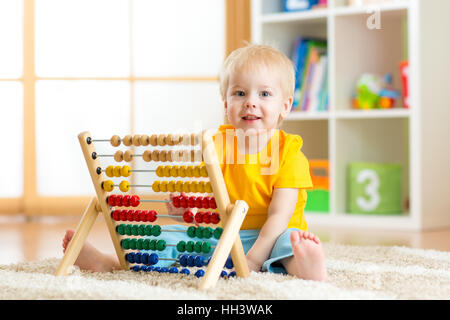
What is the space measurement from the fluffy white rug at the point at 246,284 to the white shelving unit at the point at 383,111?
957 millimetres

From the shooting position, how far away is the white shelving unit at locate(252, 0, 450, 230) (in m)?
2.48

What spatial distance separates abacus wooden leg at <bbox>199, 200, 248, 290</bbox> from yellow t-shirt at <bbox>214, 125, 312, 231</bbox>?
0.74 ft

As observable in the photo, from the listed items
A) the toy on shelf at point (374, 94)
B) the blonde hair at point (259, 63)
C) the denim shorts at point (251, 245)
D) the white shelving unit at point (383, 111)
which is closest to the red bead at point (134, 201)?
the denim shorts at point (251, 245)

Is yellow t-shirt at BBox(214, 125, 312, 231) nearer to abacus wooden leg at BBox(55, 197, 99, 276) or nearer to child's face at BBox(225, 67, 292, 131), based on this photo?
child's face at BBox(225, 67, 292, 131)

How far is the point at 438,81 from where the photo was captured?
101 inches

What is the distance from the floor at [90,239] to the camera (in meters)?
1.95

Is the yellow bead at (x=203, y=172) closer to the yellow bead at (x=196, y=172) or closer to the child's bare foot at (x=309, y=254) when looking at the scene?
the yellow bead at (x=196, y=172)

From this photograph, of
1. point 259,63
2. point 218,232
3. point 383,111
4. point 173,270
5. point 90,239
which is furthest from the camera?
point 383,111

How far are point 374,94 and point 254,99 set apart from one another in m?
1.28

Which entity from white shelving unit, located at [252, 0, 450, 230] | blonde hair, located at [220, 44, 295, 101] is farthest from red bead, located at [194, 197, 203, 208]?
white shelving unit, located at [252, 0, 450, 230]

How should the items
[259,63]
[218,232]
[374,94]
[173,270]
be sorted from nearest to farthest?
1. [218,232]
2. [173,270]
3. [259,63]
4. [374,94]

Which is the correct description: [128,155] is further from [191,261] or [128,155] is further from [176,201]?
[191,261]

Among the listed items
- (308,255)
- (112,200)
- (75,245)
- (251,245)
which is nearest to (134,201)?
(112,200)

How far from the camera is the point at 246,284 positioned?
1198mm
